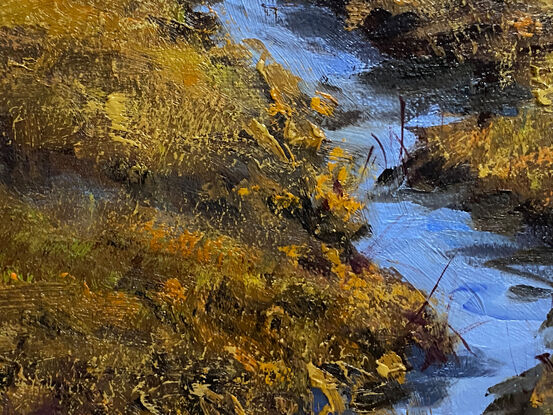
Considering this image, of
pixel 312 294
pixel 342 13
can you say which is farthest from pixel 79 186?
pixel 342 13

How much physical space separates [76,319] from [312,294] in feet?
1.55

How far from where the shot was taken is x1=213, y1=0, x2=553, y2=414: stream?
1019 mm

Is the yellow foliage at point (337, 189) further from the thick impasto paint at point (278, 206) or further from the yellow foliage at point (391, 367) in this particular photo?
the yellow foliage at point (391, 367)

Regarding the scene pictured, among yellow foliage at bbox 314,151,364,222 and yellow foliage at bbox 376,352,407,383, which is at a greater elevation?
yellow foliage at bbox 314,151,364,222

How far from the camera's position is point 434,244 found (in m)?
1.03

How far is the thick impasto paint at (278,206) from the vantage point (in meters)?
1.01

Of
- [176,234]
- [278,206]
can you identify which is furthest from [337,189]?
[176,234]

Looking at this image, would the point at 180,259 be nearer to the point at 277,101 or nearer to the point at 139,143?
the point at 139,143

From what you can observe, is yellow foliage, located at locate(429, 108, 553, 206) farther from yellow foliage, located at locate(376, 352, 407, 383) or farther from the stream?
yellow foliage, located at locate(376, 352, 407, 383)

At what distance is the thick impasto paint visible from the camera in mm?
1007

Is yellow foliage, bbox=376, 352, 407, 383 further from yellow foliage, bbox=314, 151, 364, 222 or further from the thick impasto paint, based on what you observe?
yellow foliage, bbox=314, 151, 364, 222

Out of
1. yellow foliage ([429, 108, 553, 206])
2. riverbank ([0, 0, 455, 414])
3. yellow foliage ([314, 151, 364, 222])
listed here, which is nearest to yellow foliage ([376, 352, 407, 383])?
riverbank ([0, 0, 455, 414])

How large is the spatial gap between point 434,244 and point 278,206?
1.07ft

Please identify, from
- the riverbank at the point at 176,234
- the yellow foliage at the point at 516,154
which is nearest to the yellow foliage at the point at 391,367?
the riverbank at the point at 176,234
